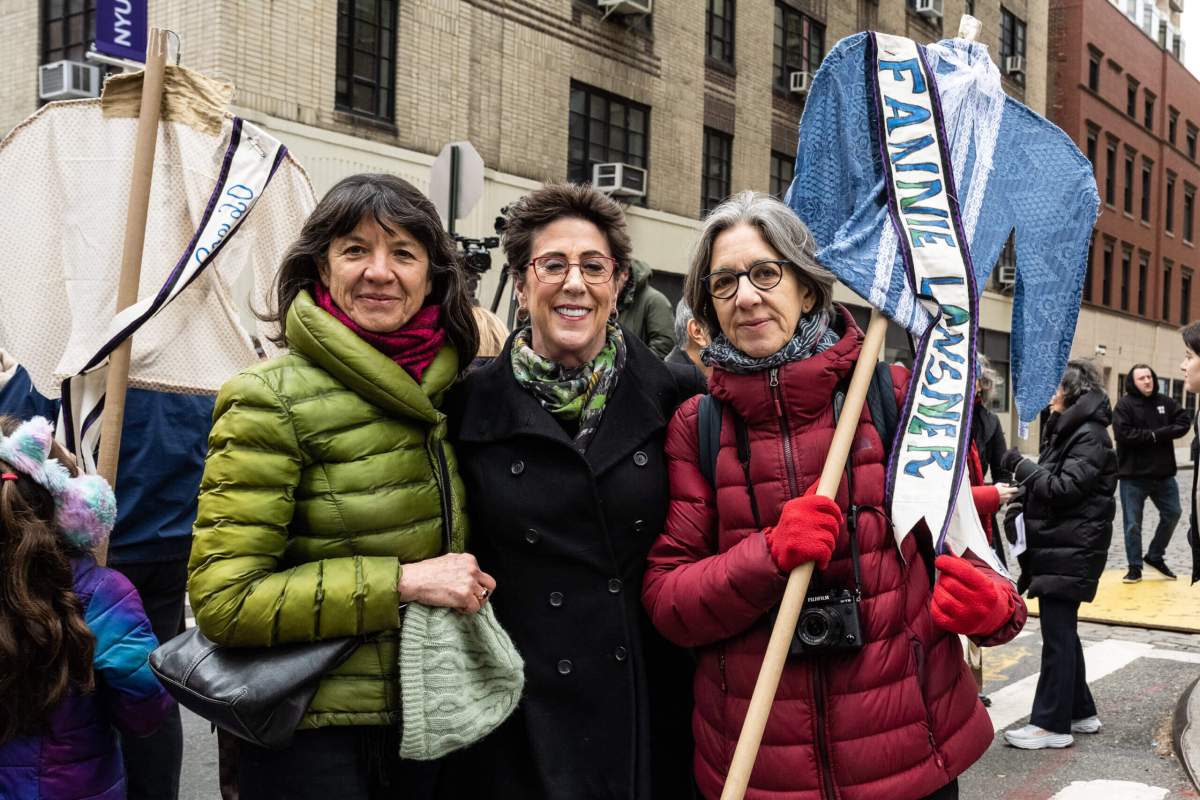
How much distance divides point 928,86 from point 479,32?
14361 mm

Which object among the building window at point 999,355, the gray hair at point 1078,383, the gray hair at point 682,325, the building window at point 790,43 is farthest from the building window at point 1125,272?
the gray hair at point 682,325

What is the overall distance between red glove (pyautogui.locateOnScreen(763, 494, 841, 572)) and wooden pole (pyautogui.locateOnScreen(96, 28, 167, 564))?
2.00 metres

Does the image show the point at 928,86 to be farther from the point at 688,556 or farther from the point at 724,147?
the point at 724,147

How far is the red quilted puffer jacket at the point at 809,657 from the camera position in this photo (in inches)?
96.4

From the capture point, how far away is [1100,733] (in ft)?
19.5

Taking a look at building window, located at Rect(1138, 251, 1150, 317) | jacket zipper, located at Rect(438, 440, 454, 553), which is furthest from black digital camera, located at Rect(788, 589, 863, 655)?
building window, located at Rect(1138, 251, 1150, 317)

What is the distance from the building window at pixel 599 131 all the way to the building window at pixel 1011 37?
53.4 feet

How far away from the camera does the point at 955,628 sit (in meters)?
2.44

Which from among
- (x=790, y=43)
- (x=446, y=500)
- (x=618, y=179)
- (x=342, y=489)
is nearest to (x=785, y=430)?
(x=446, y=500)

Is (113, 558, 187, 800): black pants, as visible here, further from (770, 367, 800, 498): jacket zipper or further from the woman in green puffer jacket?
(770, 367, 800, 498): jacket zipper

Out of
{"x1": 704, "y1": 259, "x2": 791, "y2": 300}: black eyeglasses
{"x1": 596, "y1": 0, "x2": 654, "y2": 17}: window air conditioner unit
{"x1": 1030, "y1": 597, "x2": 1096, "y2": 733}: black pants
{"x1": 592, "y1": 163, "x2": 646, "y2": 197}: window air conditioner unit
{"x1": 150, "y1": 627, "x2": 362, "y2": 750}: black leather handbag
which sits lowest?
{"x1": 1030, "y1": 597, "x2": 1096, "y2": 733}: black pants

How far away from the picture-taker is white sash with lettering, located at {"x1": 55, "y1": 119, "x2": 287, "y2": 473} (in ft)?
10.8

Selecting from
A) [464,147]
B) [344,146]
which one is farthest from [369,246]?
[344,146]

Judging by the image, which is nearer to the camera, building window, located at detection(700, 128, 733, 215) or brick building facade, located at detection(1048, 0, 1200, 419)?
building window, located at detection(700, 128, 733, 215)
